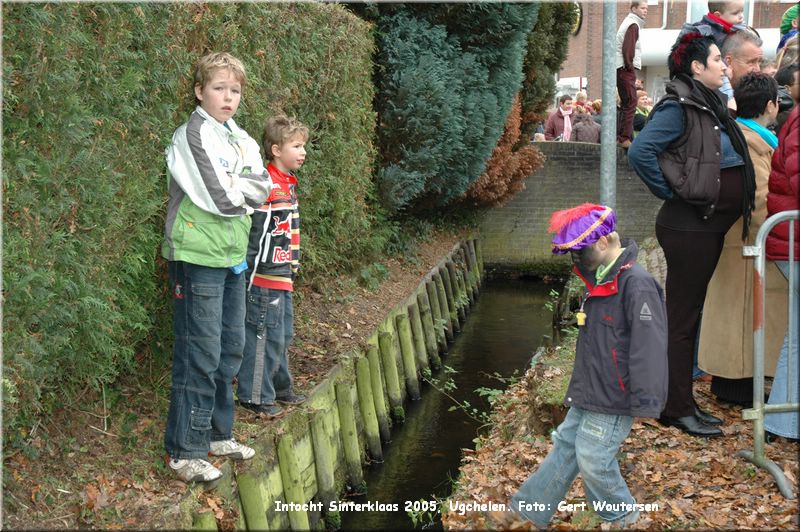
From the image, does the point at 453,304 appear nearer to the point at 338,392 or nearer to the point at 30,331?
the point at 338,392

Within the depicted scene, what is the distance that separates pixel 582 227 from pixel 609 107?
5397mm

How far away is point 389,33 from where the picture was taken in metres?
11.1

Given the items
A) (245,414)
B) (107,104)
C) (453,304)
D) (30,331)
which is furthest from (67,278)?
(453,304)

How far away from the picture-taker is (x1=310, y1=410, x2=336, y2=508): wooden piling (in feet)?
20.7

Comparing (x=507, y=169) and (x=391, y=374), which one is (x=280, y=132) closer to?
(x=391, y=374)

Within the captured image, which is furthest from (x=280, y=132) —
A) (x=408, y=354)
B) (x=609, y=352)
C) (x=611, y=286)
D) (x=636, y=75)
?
(x=636, y=75)

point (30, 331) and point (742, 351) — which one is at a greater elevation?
point (30, 331)

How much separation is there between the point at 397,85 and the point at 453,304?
3.36 m

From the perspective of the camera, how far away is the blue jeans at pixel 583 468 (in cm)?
452

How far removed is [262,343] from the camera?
6121 mm

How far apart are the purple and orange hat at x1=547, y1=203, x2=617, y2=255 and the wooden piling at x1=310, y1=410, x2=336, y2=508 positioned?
2.45 m

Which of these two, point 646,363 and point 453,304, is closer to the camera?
point 646,363

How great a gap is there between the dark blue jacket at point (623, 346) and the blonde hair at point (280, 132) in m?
2.30

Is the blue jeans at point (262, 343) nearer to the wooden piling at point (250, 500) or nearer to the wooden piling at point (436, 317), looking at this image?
the wooden piling at point (250, 500)
